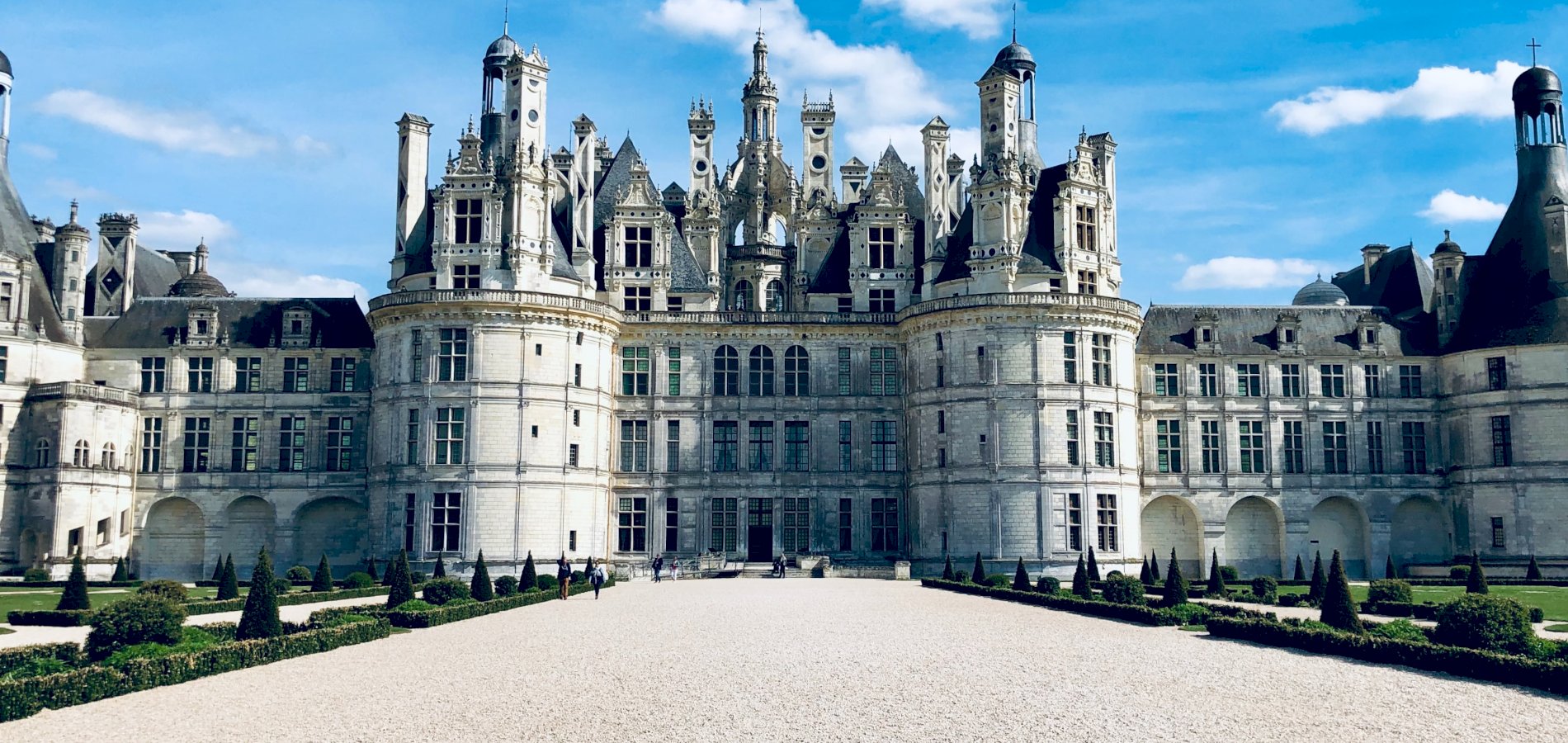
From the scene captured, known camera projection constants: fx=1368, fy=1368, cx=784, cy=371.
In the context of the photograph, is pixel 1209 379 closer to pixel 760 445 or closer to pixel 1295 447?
pixel 1295 447

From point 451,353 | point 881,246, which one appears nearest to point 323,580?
point 451,353

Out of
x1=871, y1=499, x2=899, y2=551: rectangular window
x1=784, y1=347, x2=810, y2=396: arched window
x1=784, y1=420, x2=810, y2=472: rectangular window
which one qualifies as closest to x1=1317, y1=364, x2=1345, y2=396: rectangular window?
x1=871, y1=499, x2=899, y2=551: rectangular window

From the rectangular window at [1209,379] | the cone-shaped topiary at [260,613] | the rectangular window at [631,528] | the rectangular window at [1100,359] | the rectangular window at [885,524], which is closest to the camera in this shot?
the cone-shaped topiary at [260,613]

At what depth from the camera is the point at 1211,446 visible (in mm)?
65188

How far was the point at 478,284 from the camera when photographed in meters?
60.8

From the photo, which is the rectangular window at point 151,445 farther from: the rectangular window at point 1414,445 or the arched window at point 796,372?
the rectangular window at point 1414,445

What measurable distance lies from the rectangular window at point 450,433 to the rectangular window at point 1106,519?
27750 mm

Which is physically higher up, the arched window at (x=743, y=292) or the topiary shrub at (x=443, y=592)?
the arched window at (x=743, y=292)

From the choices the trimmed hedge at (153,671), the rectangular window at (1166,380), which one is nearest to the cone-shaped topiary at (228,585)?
the trimmed hedge at (153,671)

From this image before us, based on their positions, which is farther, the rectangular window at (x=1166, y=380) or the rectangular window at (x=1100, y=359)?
the rectangular window at (x=1166, y=380)

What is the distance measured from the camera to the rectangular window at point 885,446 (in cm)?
6481

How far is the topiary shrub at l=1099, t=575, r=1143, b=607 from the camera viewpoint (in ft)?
125

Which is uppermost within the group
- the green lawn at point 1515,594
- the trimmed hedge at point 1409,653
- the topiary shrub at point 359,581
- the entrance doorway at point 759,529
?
the entrance doorway at point 759,529

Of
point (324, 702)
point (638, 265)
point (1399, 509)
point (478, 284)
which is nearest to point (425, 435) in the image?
point (478, 284)
